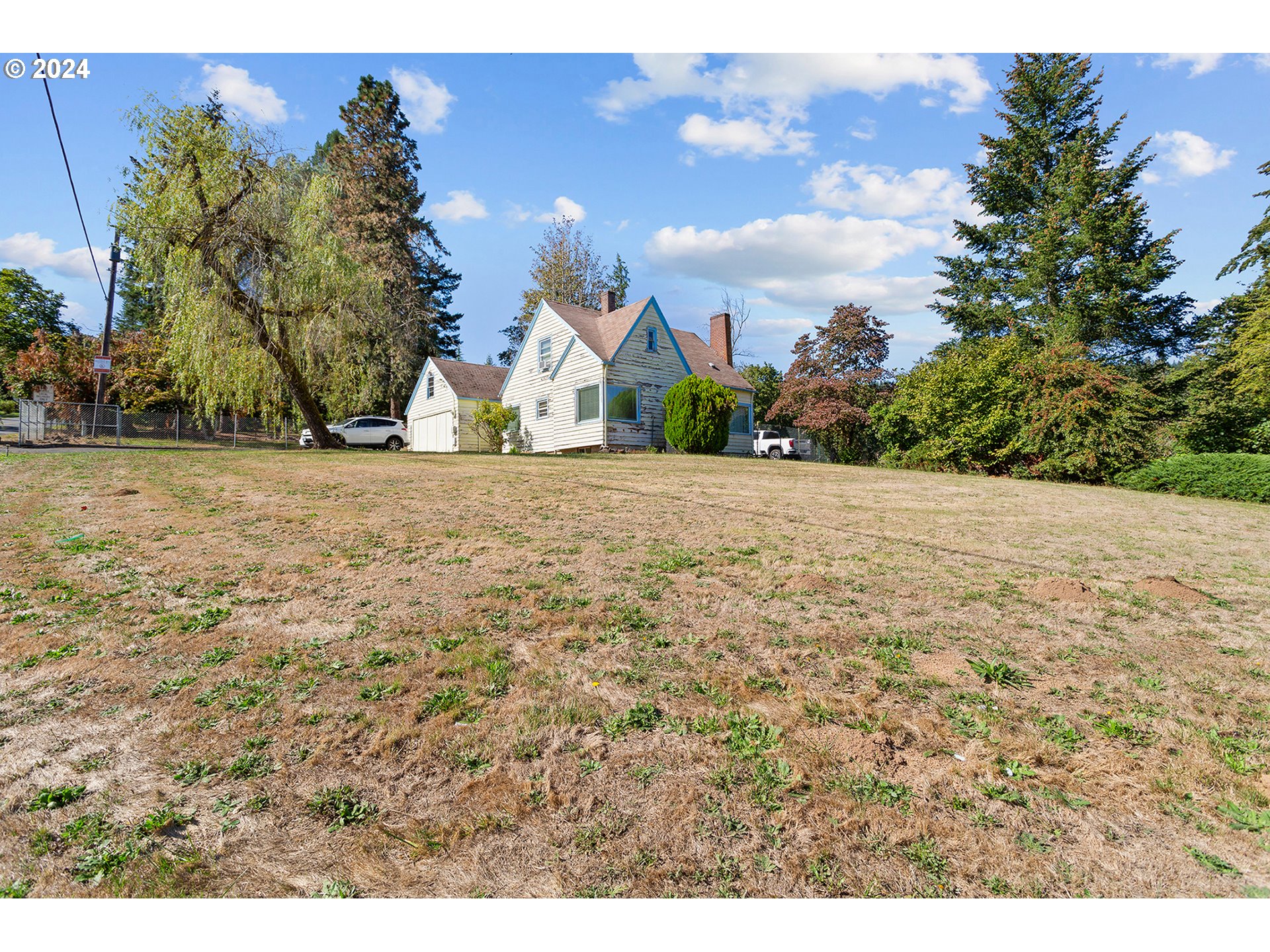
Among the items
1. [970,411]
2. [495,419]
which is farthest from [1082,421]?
[495,419]

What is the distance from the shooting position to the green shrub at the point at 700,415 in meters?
21.2

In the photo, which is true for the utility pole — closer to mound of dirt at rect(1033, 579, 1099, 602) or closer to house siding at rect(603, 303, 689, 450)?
house siding at rect(603, 303, 689, 450)

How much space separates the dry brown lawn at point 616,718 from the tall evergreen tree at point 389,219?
102ft

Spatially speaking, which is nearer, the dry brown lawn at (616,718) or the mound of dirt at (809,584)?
the dry brown lawn at (616,718)

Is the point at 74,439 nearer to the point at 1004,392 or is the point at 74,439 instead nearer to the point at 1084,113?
the point at 1004,392

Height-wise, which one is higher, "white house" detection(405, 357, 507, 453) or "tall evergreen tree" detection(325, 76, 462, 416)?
"tall evergreen tree" detection(325, 76, 462, 416)

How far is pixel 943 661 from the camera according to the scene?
13.1 ft

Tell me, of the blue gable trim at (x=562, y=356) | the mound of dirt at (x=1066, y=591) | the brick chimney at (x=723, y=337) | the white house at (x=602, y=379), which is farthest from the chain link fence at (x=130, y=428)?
the mound of dirt at (x=1066, y=591)

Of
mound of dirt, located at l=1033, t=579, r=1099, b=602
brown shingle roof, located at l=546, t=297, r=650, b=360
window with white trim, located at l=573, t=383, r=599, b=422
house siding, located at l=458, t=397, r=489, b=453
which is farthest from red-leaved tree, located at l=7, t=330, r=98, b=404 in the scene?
mound of dirt, located at l=1033, t=579, r=1099, b=602

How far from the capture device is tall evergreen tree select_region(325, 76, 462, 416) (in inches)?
1395

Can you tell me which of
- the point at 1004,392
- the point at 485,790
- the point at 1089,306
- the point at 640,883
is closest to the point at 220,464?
the point at 485,790

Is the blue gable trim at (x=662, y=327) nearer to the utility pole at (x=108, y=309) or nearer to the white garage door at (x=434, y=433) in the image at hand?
the white garage door at (x=434, y=433)

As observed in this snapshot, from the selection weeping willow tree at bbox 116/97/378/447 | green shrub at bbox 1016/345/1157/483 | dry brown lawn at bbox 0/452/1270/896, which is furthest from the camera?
green shrub at bbox 1016/345/1157/483

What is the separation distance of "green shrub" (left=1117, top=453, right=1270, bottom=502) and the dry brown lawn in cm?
1192
